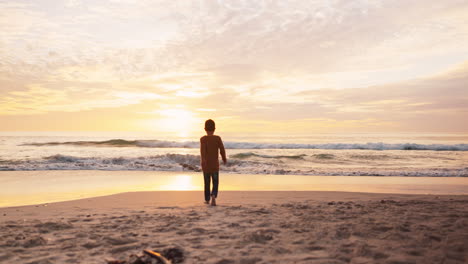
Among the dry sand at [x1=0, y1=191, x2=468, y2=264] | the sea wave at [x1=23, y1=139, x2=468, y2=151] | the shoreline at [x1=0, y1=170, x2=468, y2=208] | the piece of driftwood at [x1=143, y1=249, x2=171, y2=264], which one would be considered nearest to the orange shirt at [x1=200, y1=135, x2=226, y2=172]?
the dry sand at [x1=0, y1=191, x2=468, y2=264]

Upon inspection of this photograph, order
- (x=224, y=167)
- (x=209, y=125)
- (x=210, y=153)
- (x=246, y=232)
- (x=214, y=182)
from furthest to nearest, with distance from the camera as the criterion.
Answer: (x=224, y=167) → (x=214, y=182) → (x=210, y=153) → (x=209, y=125) → (x=246, y=232)

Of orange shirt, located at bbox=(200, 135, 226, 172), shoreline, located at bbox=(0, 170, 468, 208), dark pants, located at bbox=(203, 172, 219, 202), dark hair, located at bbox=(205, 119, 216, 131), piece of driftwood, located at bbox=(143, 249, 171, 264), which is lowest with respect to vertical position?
shoreline, located at bbox=(0, 170, 468, 208)

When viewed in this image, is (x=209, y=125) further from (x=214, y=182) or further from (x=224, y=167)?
(x=224, y=167)

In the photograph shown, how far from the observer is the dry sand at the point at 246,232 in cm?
370

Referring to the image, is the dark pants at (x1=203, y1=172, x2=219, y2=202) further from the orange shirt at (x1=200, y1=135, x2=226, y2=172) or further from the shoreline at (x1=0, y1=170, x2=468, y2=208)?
the shoreline at (x1=0, y1=170, x2=468, y2=208)

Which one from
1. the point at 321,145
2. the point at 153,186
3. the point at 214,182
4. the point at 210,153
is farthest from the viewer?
the point at 321,145

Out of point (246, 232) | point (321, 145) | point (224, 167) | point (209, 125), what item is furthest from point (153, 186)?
point (321, 145)

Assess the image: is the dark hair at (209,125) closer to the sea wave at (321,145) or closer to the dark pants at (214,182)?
the dark pants at (214,182)

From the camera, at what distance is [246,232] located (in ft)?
15.3

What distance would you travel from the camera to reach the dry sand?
370 cm

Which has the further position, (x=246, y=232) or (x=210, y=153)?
(x=210, y=153)

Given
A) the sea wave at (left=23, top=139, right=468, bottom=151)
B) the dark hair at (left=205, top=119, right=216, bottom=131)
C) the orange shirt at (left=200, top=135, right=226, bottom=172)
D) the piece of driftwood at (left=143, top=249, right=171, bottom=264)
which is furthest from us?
the sea wave at (left=23, top=139, right=468, bottom=151)

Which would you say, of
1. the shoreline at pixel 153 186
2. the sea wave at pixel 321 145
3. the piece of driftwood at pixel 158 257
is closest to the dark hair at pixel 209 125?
the shoreline at pixel 153 186

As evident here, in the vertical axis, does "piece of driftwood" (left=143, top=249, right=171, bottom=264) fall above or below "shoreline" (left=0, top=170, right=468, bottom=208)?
above
